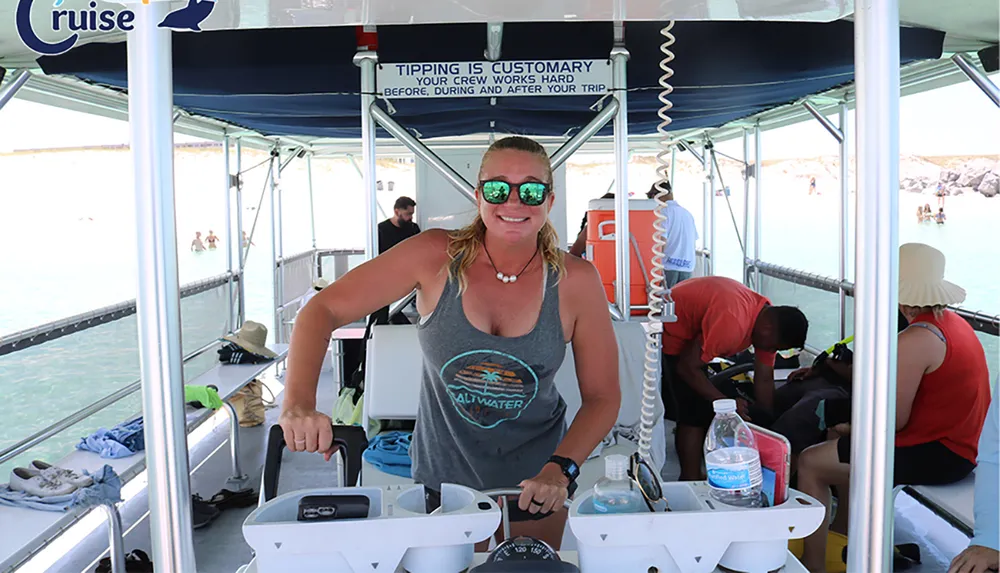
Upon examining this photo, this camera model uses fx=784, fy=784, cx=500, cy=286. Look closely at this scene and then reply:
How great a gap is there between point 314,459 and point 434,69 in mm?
2986

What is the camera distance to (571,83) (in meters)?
3.67

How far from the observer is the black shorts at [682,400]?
4152 millimetres

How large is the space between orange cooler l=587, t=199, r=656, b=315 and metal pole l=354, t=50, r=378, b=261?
7.98 ft

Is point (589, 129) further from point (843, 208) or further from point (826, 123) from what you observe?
point (843, 208)

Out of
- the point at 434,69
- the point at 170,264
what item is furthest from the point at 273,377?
the point at 170,264

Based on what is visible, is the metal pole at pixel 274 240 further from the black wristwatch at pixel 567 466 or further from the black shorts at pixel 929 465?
the black wristwatch at pixel 567 466

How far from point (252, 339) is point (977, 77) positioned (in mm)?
4896

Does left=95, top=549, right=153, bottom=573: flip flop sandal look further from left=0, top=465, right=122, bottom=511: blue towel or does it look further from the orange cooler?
the orange cooler

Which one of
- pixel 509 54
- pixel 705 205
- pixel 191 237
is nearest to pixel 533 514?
pixel 509 54

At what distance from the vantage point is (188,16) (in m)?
1.18

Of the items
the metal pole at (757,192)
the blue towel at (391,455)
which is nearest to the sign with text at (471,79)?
the blue towel at (391,455)

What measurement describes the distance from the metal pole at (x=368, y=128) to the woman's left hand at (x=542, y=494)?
7.22 feet

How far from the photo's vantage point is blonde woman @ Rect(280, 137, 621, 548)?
1847 millimetres

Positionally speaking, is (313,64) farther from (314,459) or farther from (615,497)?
(615,497)
